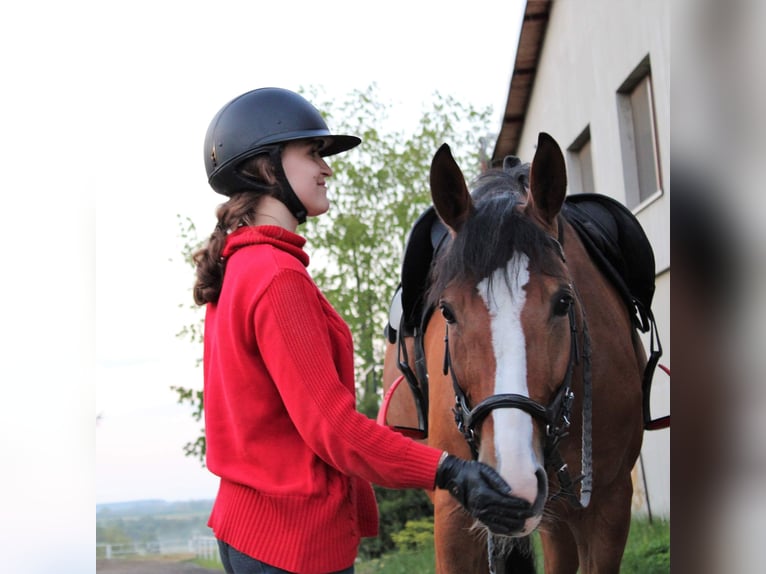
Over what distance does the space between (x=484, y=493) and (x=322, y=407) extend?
1.38 ft

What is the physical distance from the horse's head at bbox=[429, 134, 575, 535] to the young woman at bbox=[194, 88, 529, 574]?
222mm

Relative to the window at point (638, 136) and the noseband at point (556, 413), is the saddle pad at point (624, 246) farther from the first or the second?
the window at point (638, 136)

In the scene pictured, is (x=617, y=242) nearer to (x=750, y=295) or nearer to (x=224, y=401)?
(x=224, y=401)

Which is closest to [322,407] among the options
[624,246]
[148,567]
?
[624,246]

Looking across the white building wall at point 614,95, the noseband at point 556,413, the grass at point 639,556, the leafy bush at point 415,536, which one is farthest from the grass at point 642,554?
the noseband at point 556,413

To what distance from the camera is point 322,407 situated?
208 cm

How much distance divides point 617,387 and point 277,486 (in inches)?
64.3

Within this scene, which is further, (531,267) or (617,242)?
(617,242)

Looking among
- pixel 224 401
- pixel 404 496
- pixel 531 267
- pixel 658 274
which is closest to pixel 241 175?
pixel 224 401

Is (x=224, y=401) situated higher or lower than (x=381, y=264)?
lower

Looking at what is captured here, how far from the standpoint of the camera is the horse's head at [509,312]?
2.24 m

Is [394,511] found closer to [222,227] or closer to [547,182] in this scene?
[547,182]

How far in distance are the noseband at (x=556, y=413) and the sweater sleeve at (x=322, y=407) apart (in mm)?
295

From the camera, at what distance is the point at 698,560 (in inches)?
29.6
